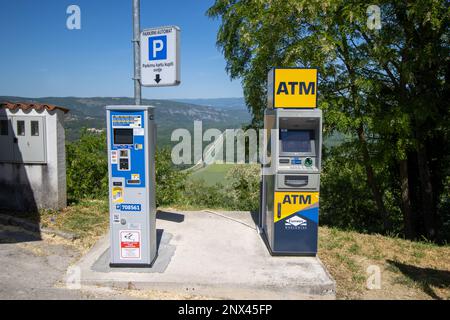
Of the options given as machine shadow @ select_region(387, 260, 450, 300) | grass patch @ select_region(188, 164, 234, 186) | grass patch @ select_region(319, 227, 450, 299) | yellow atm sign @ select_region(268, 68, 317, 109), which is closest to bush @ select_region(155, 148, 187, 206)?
grass patch @ select_region(188, 164, 234, 186)

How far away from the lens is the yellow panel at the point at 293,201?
17.7 feet

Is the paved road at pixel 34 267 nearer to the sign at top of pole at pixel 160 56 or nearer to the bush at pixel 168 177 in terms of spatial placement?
the sign at top of pole at pixel 160 56

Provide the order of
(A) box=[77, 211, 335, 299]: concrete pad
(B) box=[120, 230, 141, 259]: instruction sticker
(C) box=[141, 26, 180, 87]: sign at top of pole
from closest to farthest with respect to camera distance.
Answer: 1. (A) box=[77, 211, 335, 299]: concrete pad
2. (B) box=[120, 230, 141, 259]: instruction sticker
3. (C) box=[141, 26, 180, 87]: sign at top of pole

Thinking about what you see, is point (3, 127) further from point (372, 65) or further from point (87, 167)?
point (372, 65)

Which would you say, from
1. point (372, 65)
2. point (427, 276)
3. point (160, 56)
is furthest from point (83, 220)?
point (372, 65)

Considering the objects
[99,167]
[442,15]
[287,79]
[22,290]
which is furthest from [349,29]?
[22,290]

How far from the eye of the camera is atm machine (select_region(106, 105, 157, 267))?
461 cm

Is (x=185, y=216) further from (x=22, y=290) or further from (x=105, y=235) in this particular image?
(x=22, y=290)

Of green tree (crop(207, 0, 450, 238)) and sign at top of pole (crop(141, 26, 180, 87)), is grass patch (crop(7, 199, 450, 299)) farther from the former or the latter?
green tree (crop(207, 0, 450, 238))

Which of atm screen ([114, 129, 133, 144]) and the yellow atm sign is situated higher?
the yellow atm sign

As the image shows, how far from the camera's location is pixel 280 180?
5.36m

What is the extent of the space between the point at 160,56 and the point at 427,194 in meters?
9.31

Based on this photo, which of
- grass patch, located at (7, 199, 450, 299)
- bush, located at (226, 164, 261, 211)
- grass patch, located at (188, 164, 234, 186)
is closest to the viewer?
grass patch, located at (7, 199, 450, 299)
